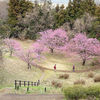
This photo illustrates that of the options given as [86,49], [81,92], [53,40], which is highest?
[53,40]

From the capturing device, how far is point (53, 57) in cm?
3092

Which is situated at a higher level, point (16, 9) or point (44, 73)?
point (16, 9)

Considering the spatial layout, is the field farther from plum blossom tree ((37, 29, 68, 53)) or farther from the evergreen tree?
the evergreen tree

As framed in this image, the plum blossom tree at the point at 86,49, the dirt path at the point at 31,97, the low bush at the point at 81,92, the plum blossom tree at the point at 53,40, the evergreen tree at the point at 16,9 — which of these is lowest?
the dirt path at the point at 31,97

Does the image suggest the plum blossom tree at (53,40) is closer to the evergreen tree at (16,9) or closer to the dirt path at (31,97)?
the evergreen tree at (16,9)

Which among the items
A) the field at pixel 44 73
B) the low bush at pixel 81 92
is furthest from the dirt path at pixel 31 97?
the field at pixel 44 73

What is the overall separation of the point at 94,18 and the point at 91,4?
7891 mm

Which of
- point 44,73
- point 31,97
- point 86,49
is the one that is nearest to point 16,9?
point 86,49

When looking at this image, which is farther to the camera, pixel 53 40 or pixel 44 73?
pixel 53 40

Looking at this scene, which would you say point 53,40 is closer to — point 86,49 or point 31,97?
point 86,49

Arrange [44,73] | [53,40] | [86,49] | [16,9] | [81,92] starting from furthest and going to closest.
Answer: [16,9] → [53,40] → [86,49] → [44,73] → [81,92]

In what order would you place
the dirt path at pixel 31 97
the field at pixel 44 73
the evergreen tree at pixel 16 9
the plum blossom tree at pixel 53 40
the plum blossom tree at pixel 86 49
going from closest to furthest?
the dirt path at pixel 31 97 < the field at pixel 44 73 < the plum blossom tree at pixel 86 49 < the plum blossom tree at pixel 53 40 < the evergreen tree at pixel 16 9

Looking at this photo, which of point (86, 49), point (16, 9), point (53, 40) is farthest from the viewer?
point (16, 9)

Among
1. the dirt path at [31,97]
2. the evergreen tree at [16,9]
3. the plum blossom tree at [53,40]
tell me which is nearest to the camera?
the dirt path at [31,97]
